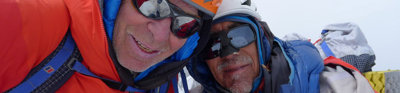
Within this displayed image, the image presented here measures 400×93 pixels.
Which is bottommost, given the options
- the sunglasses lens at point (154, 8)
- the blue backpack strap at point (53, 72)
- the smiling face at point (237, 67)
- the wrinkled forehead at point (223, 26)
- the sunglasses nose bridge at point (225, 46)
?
the smiling face at point (237, 67)

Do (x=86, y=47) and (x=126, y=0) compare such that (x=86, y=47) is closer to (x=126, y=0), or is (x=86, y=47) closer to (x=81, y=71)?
(x=81, y=71)

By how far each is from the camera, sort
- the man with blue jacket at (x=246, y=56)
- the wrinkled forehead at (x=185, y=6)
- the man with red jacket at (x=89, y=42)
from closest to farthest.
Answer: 1. the man with red jacket at (x=89, y=42)
2. the wrinkled forehead at (x=185, y=6)
3. the man with blue jacket at (x=246, y=56)

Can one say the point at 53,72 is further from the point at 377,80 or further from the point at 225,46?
the point at 377,80

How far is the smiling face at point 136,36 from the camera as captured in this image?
147cm

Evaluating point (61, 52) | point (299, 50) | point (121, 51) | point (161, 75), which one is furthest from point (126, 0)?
point (299, 50)

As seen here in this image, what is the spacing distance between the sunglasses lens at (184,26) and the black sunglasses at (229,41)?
60cm

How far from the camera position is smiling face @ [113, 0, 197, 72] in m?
1.47

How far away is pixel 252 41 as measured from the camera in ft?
7.85

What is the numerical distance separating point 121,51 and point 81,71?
233mm

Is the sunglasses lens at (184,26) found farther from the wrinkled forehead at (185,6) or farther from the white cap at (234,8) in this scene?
the white cap at (234,8)

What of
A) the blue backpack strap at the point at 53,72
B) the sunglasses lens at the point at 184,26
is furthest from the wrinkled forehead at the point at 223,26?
the blue backpack strap at the point at 53,72

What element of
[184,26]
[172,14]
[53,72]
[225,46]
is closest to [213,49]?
[225,46]

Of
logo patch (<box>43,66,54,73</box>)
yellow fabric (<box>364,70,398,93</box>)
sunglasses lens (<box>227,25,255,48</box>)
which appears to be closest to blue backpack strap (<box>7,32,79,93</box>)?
logo patch (<box>43,66,54,73</box>)

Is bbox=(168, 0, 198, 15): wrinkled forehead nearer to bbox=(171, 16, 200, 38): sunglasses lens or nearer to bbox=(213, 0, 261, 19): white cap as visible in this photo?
bbox=(171, 16, 200, 38): sunglasses lens
